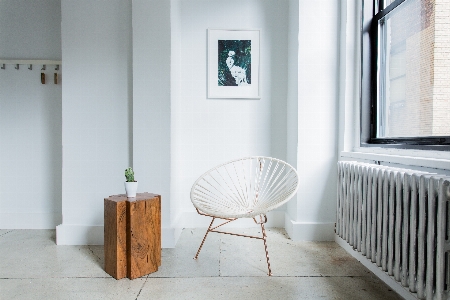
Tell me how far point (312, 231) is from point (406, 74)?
150 cm

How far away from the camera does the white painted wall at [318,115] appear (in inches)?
110

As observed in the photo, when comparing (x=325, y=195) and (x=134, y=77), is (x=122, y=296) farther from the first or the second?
(x=325, y=195)

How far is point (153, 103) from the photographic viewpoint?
265 cm

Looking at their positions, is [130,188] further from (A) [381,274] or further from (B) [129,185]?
(A) [381,274]

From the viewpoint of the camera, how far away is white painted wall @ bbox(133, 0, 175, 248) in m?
2.63

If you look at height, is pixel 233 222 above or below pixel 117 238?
below

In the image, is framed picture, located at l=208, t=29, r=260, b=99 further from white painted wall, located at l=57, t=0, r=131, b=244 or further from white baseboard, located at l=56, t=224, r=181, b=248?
white baseboard, located at l=56, t=224, r=181, b=248

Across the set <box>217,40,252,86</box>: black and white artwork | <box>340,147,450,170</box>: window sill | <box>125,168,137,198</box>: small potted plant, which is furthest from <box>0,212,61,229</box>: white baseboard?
<box>340,147,450,170</box>: window sill

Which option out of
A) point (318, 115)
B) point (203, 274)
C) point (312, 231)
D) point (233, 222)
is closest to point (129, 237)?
point (203, 274)

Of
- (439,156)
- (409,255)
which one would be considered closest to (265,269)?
(409,255)

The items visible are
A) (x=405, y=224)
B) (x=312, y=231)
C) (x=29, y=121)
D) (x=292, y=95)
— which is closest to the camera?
(x=405, y=224)

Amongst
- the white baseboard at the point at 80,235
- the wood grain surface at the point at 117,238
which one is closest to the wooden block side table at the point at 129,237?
the wood grain surface at the point at 117,238

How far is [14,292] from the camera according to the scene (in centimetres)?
184

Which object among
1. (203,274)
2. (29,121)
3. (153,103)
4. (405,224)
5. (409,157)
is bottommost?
(203,274)
